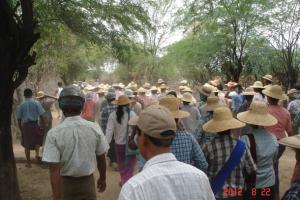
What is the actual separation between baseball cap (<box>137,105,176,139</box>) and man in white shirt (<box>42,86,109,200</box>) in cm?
197

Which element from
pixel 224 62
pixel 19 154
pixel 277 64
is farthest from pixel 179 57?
pixel 19 154

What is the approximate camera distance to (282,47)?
19906mm

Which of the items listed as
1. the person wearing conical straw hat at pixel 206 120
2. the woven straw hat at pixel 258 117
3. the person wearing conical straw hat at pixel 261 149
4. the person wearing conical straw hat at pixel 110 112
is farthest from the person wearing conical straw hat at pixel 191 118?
the person wearing conical straw hat at pixel 261 149

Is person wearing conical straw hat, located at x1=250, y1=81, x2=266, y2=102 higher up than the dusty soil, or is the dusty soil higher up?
person wearing conical straw hat, located at x1=250, y1=81, x2=266, y2=102

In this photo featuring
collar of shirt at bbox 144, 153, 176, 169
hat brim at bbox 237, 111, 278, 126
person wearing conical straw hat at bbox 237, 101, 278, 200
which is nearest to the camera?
collar of shirt at bbox 144, 153, 176, 169

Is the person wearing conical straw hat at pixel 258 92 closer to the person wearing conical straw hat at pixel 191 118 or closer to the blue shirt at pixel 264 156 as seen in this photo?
the person wearing conical straw hat at pixel 191 118

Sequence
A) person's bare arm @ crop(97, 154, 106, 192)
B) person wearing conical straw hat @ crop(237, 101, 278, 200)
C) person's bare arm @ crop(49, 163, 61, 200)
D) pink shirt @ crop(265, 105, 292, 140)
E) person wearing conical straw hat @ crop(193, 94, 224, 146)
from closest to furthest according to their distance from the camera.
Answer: person's bare arm @ crop(49, 163, 61, 200), person's bare arm @ crop(97, 154, 106, 192), person wearing conical straw hat @ crop(237, 101, 278, 200), person wearing conical straw hat @ crop(193, 94, 224, 146), pink shirt @ crop(265, 105, 292, 140)

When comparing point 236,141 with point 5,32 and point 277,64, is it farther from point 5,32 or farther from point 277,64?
point 277,64

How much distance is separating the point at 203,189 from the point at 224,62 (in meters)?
18.3

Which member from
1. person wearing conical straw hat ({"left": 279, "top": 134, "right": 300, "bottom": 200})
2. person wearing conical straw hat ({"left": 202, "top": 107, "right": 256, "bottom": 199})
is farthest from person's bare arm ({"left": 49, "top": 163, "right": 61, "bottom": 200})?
person wearing conical straw hat ({"left": 279, "top": 134, "right": 300, "bottom": 200})

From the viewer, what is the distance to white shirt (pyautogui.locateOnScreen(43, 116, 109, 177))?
4.22 metres

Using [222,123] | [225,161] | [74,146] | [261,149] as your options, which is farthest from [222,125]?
[74,146]

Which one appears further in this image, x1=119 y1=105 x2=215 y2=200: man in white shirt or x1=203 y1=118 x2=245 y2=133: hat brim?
x1=203 y1=118 x2=245 y2=133: hat brim

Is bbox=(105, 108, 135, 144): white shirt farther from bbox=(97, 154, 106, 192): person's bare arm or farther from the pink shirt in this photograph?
bbox=(97, 154, 106, 192): person's bare arm
